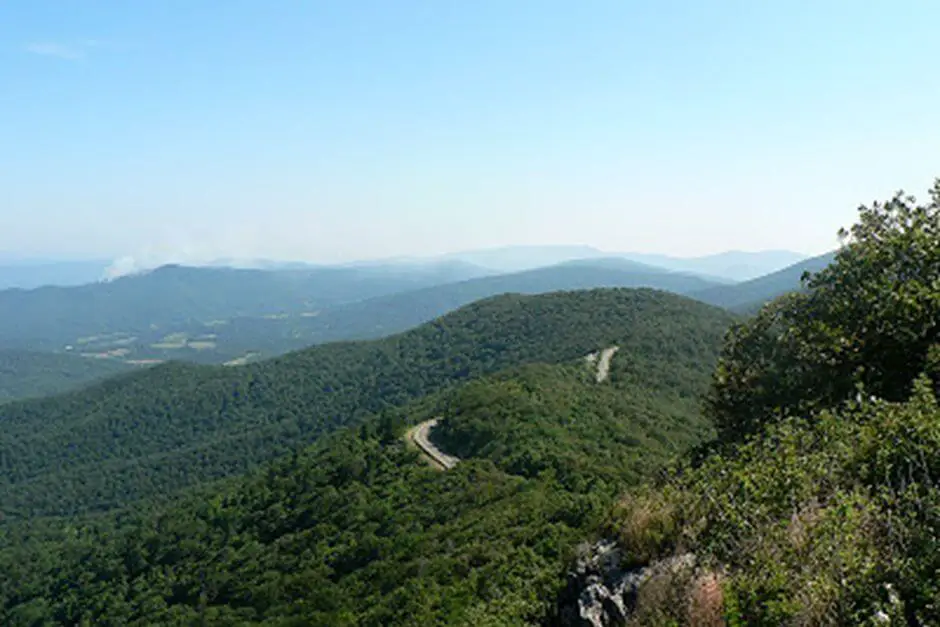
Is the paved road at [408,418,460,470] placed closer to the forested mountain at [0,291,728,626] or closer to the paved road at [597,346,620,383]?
the forested mountain at [0,291,728,626]

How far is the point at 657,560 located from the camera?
907 centimetres

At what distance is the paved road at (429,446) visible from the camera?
172 ft

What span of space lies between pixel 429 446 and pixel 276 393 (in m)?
97.4

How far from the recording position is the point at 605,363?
273 ft

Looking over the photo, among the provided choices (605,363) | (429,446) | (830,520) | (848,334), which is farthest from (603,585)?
(605,363)

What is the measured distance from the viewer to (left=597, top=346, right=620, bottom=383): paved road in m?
77.6

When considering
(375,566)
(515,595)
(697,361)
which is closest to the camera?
(515,595)

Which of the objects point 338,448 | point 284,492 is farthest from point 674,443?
point 284,492

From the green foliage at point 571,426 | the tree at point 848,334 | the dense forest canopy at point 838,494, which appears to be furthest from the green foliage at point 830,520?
the green foliage at point 571,426

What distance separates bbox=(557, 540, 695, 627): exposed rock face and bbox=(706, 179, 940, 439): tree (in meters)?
6.62

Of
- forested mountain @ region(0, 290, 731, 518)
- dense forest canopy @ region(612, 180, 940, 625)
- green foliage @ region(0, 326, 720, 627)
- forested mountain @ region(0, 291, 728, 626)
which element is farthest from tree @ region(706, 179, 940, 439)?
forested mountain @ region(0, 290, 731, 518)

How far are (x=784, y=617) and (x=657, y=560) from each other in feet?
9.16

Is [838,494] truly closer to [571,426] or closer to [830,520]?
[830,520]

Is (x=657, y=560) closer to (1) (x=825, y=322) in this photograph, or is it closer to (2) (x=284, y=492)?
(1) (x=825, y=322)
